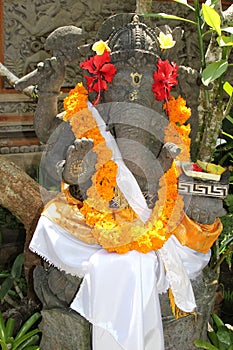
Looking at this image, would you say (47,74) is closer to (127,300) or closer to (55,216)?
(55,216)

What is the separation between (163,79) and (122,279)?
805 millimetres

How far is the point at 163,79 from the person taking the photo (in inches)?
85.2


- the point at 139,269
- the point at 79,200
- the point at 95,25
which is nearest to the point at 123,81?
the point at 79,200

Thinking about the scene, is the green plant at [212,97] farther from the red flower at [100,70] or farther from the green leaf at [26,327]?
the green leaf at [26,327]

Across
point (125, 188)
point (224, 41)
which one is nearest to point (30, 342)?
point (125, 188)

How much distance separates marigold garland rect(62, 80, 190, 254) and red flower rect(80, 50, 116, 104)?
9 cm

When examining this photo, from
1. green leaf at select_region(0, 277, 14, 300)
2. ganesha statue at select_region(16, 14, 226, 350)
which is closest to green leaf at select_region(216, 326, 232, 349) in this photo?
ganesha statue at select_region(16, 14, 226, 350)

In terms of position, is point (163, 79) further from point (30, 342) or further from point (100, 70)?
point (30, 342)

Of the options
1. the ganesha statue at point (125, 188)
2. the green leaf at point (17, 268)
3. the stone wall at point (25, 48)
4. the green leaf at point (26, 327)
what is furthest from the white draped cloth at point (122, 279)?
the stone wall at point (25, 48)

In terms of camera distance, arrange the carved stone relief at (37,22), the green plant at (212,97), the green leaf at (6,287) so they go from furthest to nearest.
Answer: the carved stone relief at (37,22)
the green leaf at (6,287)
the green plant at (212,97)

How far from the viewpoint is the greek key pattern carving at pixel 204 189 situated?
216 centimetres

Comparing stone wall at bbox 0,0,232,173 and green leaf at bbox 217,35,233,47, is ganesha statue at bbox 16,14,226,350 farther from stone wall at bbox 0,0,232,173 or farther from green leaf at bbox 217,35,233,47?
stone wall at bbox 0,0,232,173

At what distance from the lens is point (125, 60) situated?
2.16 m

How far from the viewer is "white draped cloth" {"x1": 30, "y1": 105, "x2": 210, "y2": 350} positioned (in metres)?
2.12
